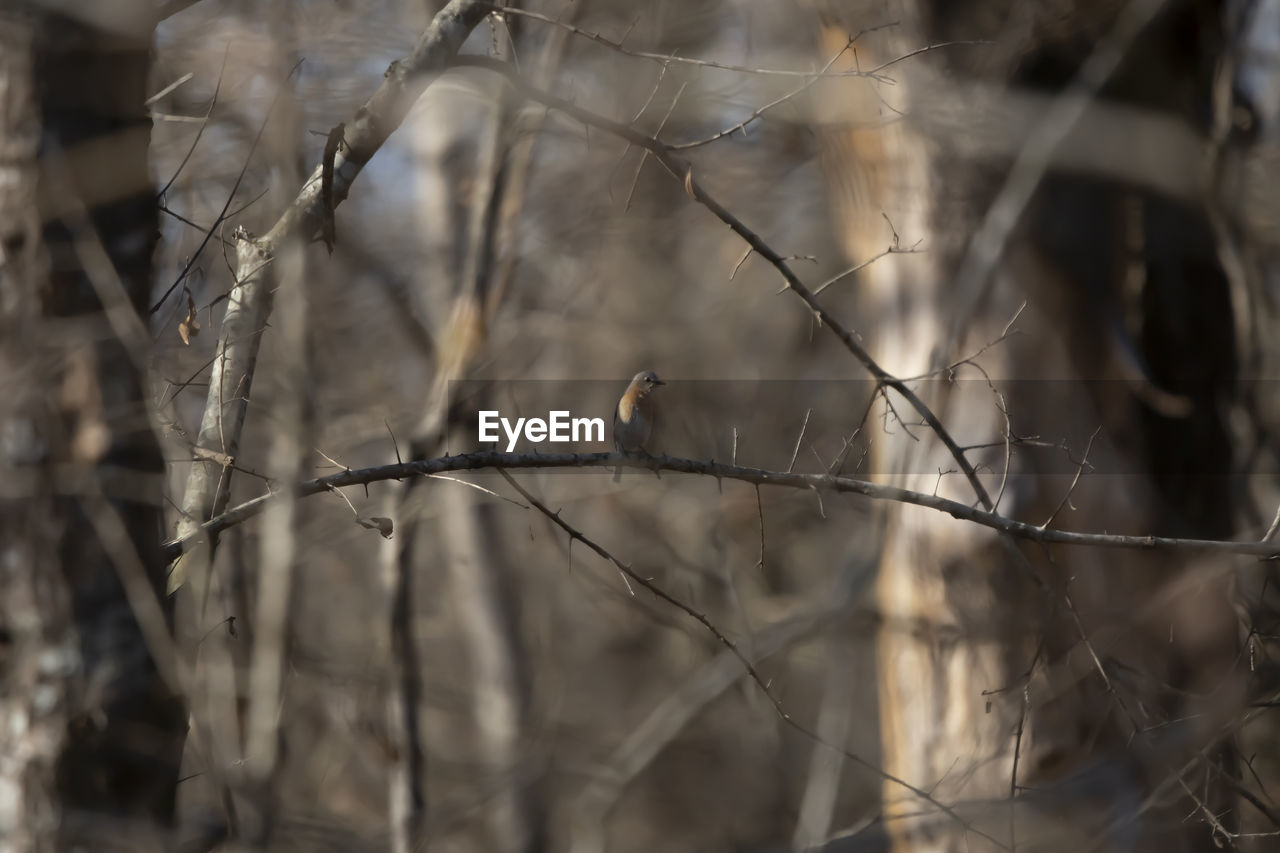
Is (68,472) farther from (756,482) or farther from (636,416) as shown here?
(636,416)

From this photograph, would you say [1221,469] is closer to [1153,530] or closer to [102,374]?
[1153,530]

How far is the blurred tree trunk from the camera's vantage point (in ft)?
6.24

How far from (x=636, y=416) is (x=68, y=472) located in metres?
1.56

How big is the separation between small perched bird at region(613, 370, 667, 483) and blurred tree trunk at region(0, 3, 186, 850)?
1.41 m

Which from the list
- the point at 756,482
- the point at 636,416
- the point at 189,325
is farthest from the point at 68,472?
the point at 636,416

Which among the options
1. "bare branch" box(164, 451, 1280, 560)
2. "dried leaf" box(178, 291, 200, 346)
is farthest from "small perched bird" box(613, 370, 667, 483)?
"dried leaf" box(178, 291, 200, 346)

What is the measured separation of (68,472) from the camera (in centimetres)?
194

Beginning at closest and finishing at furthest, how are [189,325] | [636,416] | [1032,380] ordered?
[189,325] → [636,416] → [1032,380]

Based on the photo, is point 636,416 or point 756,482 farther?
point 636,416

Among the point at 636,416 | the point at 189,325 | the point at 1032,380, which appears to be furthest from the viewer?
the point at 1032,380

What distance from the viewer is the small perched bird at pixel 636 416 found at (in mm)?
2990

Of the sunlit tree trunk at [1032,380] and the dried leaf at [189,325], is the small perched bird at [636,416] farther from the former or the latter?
the dried leaf at [189,325]

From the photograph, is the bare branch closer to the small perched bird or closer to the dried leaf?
the dried leaf

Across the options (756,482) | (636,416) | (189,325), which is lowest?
(756,482)
